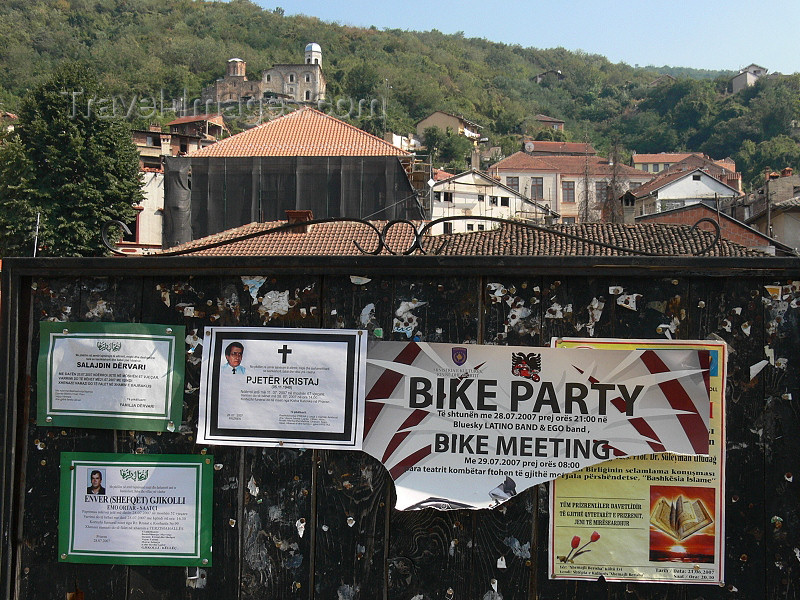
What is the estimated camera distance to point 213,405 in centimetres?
276

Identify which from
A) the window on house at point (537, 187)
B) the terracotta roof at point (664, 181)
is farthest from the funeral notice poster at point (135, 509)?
the window on house at point (537, 187)

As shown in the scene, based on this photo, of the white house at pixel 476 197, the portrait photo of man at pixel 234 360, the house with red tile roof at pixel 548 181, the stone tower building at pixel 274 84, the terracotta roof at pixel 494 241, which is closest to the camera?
the portrait photo of man at pixel 234 360

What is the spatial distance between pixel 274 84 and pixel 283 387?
406 feet

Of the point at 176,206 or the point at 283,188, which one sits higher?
the point at 283,188

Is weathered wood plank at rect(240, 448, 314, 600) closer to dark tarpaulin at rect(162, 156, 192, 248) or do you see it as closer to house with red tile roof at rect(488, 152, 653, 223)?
dark tarpaulin at rect(162, 156, 192, 248)

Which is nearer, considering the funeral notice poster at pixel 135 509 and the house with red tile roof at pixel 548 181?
the funeral notice poster at pixel 135 509

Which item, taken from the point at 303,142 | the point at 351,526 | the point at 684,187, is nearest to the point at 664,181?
the point at 684,187

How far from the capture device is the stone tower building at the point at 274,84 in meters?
115

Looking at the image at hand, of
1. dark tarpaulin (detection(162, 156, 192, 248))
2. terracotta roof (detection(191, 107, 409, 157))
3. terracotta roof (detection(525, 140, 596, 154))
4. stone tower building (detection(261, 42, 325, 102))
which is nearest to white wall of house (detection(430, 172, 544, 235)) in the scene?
terracotta roof (detection(191, 107, 409, 157))

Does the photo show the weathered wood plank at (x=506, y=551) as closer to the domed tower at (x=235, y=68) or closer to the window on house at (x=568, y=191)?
the window on house at (x=568, y=191)

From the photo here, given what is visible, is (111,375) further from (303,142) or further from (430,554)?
(303,142)

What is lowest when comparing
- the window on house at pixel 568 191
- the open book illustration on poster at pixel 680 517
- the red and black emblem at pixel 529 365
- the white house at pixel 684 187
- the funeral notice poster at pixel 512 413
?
the open book illustration on poster at pixel 680 517

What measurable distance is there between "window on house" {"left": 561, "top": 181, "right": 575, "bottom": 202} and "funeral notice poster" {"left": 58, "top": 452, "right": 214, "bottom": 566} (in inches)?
2838

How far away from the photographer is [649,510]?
2.60 meters
